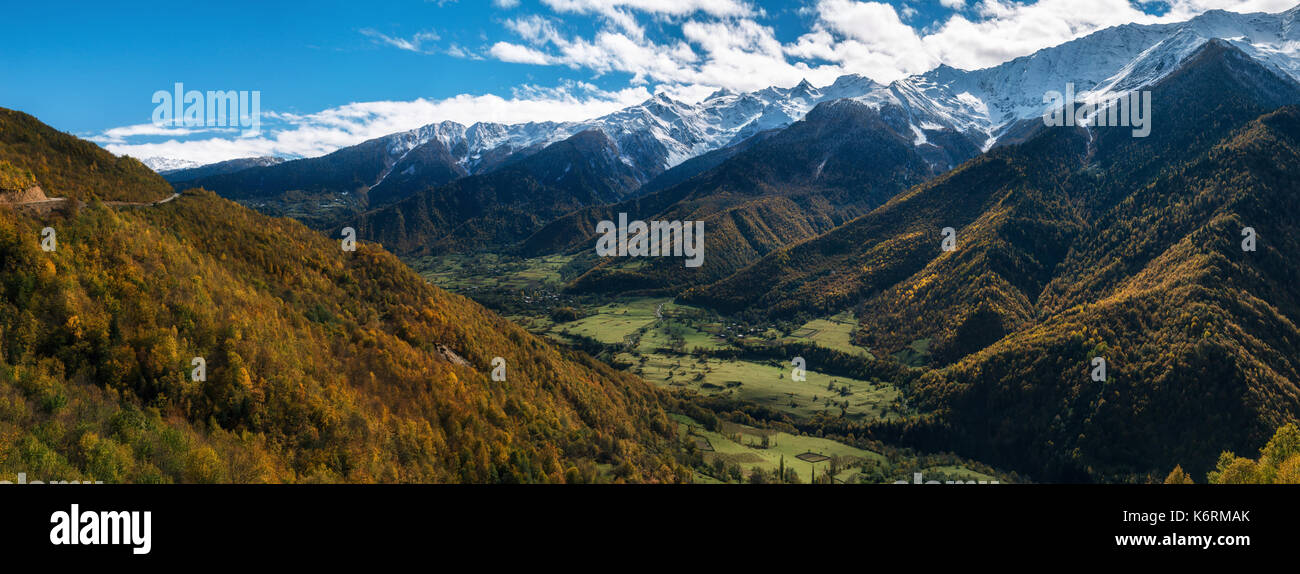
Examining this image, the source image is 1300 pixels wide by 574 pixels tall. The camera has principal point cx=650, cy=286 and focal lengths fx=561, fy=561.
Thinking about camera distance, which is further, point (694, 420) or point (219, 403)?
point (694, 420)

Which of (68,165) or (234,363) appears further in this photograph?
(68,165)

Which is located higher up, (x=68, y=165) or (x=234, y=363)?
(x=68, y=165)

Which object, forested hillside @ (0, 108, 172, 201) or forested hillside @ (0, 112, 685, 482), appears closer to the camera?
forested hillside @ (0, 112, 685, 482)

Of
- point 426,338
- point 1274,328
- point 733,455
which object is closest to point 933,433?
point 733,455

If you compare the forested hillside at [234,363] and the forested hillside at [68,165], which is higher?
the forested hillside at [68,165]

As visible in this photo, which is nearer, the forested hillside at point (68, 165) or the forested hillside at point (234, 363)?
the forested hillside at point (234, 363)

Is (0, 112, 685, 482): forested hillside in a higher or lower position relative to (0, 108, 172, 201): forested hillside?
lower
